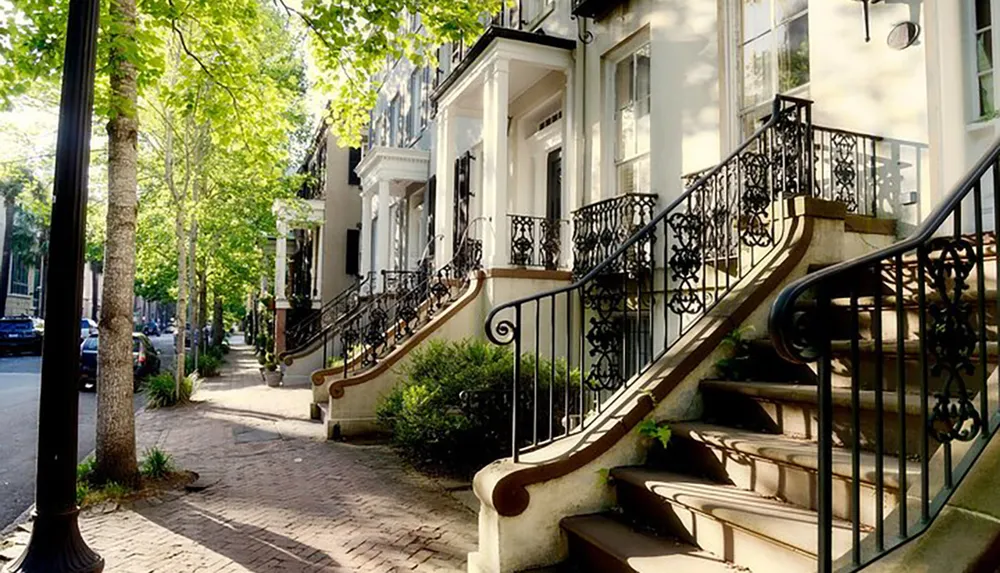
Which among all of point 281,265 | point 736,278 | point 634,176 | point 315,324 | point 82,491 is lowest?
point 82,491

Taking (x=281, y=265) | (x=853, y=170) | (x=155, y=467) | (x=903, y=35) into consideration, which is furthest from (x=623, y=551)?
(x=281, y=265)

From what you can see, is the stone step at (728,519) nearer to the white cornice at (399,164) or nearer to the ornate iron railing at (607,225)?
the ornate iron railing at (607,225)

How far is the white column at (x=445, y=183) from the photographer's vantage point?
11711 millimetres

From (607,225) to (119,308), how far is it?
5.69 meters

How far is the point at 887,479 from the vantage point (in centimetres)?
267

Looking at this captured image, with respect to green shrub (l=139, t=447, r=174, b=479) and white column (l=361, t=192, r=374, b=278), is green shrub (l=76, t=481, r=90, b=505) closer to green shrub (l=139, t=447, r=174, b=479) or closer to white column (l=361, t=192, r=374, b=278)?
green shrub (l=139, t=447, r=174, b=479)

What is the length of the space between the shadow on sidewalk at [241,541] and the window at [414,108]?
1355 cm

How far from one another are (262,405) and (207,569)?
27.0 ft

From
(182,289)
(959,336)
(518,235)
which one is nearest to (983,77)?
(959,336)

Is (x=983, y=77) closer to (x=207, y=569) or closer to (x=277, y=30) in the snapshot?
(x=207, y=569)

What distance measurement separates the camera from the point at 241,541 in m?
4.57

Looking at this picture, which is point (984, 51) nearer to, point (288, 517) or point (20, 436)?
point (288, 517)

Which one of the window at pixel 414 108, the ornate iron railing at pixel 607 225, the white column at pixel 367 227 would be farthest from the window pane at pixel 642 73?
the white column at pixel 367 227

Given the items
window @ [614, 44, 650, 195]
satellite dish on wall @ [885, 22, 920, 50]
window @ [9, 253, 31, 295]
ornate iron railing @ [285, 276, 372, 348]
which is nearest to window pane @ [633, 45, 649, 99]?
window @ [614, 44, 650, 195]
